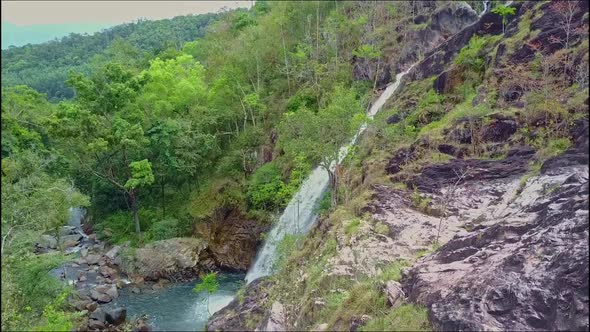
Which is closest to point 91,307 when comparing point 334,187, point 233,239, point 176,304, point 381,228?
point 176,304

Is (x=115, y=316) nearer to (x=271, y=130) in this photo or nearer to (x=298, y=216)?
(x=298, y=216)

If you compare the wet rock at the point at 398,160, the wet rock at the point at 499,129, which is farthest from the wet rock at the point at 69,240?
the wet rock at the point at 499,129

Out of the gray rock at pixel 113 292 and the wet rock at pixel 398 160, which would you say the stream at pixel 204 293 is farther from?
the wet rock at pixel 398 160

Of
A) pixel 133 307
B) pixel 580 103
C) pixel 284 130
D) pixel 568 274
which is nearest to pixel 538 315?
pixel 568 274

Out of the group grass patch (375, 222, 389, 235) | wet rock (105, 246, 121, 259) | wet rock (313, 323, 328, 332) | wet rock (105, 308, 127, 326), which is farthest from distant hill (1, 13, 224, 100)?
wet rock (313, 323, 328, 332)

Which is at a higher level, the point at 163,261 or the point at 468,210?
the point at 468,210

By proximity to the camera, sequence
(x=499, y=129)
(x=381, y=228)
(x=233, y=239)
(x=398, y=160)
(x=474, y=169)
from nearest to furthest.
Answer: (x=381, y=228)
(x=474, y=169)
(x=499, y=129)
(x=398, y=160)
(x=233, y=239)

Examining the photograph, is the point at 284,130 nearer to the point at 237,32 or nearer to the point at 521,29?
the point at 521,29
